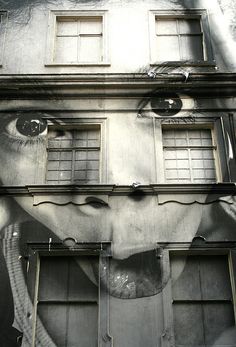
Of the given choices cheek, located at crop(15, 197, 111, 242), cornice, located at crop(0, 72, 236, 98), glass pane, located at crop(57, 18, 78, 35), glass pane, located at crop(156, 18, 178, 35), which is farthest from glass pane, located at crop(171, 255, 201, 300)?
glass pane, located at crop(57, 18, 78, 35)

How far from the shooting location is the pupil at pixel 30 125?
44.2ft

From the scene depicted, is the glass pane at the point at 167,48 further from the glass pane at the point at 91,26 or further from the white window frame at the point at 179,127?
the white window frame at the point at 179,127

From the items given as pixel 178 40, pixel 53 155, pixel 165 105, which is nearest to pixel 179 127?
pixel 165 105

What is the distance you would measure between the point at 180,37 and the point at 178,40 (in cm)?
14

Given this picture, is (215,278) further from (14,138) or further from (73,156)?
(14,138)

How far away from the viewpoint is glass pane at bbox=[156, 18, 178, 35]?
15484mm

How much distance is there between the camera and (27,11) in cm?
1563

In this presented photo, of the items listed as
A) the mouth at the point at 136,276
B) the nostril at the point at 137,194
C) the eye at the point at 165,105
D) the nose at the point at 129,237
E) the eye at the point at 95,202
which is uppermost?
the eye at the point at 165,105

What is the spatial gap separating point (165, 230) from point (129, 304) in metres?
1.97

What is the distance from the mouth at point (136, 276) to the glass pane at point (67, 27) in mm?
7549

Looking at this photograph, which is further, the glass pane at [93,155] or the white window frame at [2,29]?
the white window frame at [2,29]

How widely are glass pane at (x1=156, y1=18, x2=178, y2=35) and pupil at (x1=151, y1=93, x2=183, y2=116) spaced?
2578 millimetres

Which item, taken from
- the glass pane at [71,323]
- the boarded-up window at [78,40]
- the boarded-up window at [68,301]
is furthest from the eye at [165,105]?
the glass pane at [71,323]

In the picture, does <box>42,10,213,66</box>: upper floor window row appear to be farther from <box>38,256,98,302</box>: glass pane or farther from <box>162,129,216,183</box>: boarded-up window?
<box>38,256,98,302</box>: glass pane
